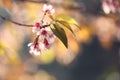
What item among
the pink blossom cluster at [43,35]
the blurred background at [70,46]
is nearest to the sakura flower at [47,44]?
the pink blossom cluster at [43,35]

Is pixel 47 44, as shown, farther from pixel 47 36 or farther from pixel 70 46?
pixel 70 46

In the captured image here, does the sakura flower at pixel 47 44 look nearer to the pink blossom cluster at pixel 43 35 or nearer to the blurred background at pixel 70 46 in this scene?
the pink blossom cluster at pixel 43 35

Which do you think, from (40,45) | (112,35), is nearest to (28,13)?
(112,35)

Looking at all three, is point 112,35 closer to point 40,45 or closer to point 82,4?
point 82,4

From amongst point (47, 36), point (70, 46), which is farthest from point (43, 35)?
point (70, 46)

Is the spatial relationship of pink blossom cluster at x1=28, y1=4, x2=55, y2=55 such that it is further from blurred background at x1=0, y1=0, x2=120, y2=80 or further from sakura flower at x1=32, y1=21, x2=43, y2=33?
blurred background at x1=0, y1=0, x2=120, y2=80

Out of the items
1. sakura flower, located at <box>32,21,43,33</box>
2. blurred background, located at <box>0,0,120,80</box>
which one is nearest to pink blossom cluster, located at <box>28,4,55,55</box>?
sakura flower, located at <box>32,21,43,33</box>
